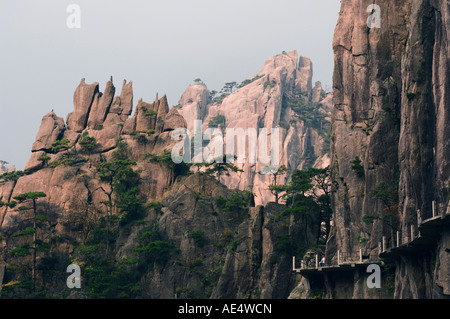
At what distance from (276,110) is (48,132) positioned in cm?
6701

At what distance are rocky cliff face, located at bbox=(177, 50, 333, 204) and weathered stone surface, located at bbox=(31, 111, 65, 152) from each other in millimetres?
49325

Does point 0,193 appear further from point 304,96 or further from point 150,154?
point 304,96

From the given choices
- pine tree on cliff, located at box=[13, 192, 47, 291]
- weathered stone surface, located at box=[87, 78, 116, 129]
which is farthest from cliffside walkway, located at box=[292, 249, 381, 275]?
weathered stone surface, located at box=[87, 78, 116, 129]

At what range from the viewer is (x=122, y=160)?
307 feet

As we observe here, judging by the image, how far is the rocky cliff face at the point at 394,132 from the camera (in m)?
44.3

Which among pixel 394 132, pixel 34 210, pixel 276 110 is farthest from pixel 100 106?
pixel 276 110

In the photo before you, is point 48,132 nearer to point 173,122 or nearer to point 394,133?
point 173,122

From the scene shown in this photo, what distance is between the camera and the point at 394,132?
195 ft

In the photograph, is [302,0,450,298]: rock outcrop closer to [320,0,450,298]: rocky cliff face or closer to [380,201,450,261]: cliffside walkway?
[320,0,450,298]: rocky cliff face

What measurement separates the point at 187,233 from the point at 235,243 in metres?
10.1

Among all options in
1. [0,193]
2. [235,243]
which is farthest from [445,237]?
[0,193]

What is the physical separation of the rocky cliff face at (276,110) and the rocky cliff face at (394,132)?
73.4m

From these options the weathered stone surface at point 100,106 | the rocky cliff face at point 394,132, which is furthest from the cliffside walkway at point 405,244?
the weathered stone surface at point 100,106

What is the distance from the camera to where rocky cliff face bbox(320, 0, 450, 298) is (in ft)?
145
